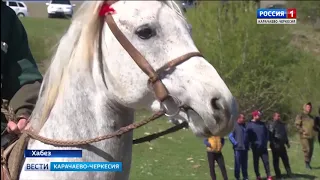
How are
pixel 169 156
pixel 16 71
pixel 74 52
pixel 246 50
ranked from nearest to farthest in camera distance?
pixel 74 52, pixel 16 71, pixel 169 156, pixel 246 50

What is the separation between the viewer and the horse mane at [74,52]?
2.89 metres

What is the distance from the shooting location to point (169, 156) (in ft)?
45.8

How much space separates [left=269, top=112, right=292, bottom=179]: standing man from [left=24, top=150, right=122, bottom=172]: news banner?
8608mm

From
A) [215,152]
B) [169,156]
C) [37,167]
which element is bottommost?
[169,156]

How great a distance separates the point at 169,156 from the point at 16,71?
36.1ft

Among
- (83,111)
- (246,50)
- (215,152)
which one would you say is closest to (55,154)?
(83,111)

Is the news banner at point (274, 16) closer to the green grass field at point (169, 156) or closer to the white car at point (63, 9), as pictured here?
the white car at point (63, 9)

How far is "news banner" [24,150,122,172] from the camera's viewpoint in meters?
2.81

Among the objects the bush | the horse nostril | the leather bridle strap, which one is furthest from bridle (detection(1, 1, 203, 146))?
the bush

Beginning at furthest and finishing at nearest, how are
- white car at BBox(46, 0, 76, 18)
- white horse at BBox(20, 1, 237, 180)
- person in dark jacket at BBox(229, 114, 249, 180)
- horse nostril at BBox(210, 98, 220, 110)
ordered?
person in dark jacket at BBox(229, 114, 249, 180), white car at BBox(46, 0, 76, 18), white horse at BBox(20, 1, 237, 180), horse nostril at BBox(210, 98, 220, 110)

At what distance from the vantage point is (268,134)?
12.0 meters

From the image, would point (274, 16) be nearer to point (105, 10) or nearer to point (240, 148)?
point (105, 10)

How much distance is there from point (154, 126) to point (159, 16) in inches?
553

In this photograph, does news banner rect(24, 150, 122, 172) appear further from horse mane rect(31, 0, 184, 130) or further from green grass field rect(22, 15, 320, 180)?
green grass field rect(22, 15, 320, 180)
